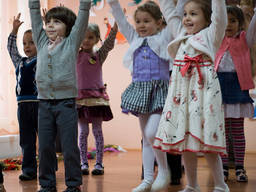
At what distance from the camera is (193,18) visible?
2.08m

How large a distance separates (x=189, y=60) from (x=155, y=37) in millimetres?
362


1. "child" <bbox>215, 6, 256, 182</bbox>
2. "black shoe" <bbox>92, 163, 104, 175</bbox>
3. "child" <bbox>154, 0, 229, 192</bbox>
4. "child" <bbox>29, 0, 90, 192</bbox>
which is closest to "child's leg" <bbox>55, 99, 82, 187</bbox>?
"child" <bbox>29, 0, 90, 192</bbox>

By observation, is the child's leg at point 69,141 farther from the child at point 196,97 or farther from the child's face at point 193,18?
the child's face at point 193,18

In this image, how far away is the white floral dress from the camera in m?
1.89

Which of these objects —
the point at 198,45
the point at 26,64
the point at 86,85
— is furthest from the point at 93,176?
the point at 198,45

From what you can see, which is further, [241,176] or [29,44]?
[29,44]

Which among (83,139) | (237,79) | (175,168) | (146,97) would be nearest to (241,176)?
(175,168)

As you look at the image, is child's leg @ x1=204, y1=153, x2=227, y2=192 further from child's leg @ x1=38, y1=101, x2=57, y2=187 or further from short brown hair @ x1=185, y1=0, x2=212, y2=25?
Result: child's leg @ x1=38, y1=101, x2=57, y2=187

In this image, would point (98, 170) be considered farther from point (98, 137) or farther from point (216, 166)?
point (216, 166)

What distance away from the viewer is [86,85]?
3117 mm

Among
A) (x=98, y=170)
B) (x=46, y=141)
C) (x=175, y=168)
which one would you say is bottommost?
(x=98, y=170)

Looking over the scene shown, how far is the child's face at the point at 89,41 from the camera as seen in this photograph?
3180 millimetres

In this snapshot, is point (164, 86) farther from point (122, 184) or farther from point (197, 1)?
point (122, 184)

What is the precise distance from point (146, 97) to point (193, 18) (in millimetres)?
494
